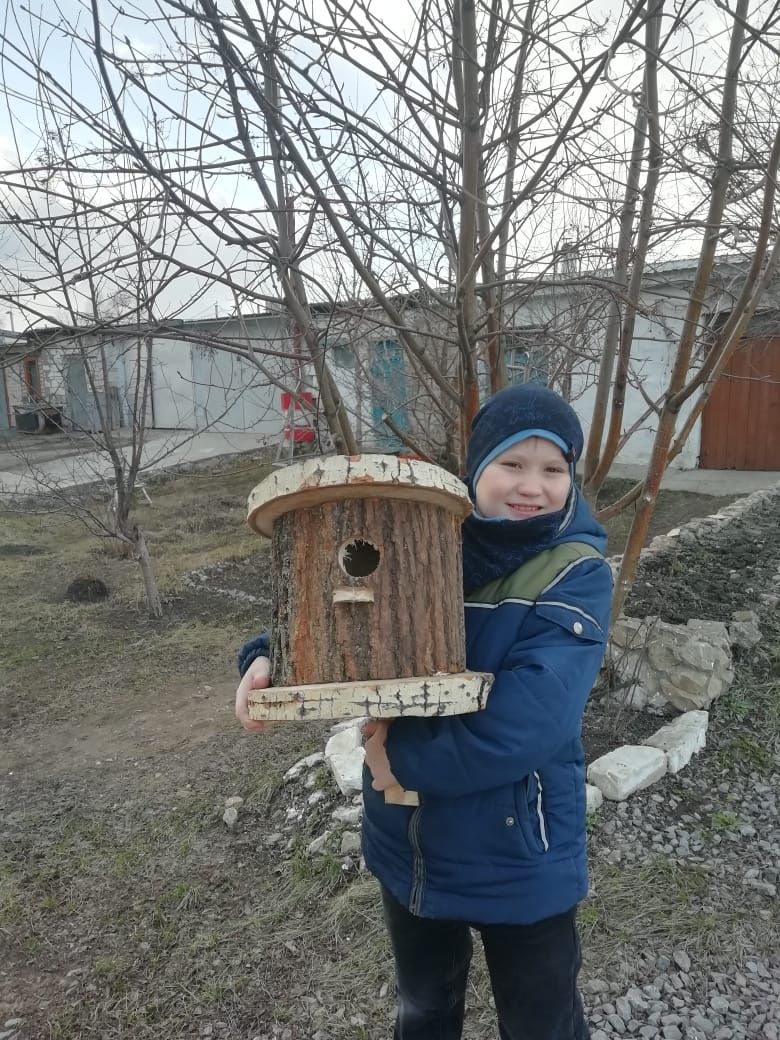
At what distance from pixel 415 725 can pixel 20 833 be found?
289cm

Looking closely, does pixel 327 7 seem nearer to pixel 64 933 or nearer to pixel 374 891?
pixel 374 891

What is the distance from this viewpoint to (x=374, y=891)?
9.00ft

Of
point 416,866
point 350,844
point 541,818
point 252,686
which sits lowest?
point 350,844

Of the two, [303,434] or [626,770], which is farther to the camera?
[303,434]

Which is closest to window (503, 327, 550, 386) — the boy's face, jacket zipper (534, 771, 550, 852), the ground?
the ground

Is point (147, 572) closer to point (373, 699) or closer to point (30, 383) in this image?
point (30, 383)

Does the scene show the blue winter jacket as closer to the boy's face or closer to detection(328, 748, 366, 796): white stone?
the boy's face

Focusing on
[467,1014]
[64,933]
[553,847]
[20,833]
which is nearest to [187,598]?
[20,833]

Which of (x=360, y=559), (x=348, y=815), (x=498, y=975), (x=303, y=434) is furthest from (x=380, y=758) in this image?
(x=303, y=434)

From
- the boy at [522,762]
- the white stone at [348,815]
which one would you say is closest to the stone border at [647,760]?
the white stone at [348,815]

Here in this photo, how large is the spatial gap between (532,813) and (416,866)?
0.27 meters

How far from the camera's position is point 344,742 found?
3.59m

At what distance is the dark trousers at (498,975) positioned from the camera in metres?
1.58

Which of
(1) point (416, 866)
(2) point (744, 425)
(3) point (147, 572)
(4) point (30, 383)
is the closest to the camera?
(1) point (416, 866)
